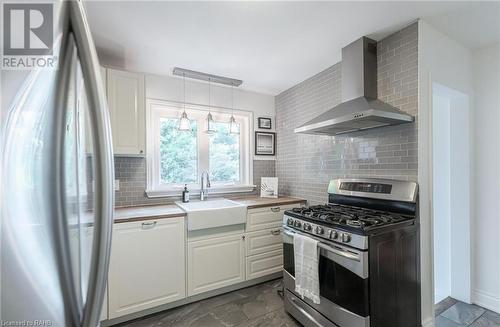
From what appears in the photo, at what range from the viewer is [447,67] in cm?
187

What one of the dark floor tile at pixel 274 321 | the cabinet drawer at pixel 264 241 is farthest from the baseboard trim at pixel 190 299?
the dark floor tile at pixel 274 321

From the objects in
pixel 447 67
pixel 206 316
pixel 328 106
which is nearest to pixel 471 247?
pixel 447 67

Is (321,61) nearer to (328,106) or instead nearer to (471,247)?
(328,106)

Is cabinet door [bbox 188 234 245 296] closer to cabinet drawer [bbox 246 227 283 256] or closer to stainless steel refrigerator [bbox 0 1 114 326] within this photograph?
cabinet drawer [bbox 246 227 283 256]

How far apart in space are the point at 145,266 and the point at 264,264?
3.94 ft

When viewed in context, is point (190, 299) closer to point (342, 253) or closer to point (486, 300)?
point (342, 253)

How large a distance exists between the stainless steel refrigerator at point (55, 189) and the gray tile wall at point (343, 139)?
1.95 metres

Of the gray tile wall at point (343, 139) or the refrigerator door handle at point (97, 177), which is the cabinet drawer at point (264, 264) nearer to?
the gray tile wall at point (343, 139)

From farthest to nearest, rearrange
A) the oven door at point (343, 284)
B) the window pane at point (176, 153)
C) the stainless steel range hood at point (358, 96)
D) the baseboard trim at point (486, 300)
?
the window pane at point (176, 153) < the baseboard trim at point (486, 300) < the stainless steel range hood at point (358, 96) < the oven door at point (343, 284)

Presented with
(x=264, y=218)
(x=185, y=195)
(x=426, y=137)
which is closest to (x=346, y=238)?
(x=426, y=137)

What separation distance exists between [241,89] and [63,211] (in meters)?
2.84

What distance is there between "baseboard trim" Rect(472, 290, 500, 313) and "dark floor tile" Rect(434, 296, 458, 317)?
0.16 meters

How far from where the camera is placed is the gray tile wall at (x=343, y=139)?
1.72 metres

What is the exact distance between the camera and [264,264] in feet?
8.10
